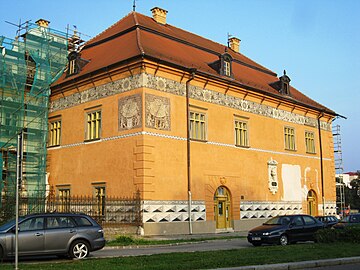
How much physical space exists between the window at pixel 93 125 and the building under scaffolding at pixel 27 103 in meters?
3.83

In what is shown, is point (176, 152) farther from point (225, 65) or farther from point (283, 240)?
point (283, 240)

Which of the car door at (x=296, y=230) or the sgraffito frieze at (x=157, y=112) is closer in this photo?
the car door at (x=296, y=230)

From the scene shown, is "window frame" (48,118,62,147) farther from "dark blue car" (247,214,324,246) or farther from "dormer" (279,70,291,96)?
"dormer" (279,70,291,96)

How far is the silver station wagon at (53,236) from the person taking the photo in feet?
46.6

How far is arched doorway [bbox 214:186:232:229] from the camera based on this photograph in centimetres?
2908

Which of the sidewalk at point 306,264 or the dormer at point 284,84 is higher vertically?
the dormer at point 284,84

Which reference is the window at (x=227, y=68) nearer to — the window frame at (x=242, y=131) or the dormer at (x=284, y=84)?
the window frame at (x=242, y=131)

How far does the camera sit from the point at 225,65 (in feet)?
103

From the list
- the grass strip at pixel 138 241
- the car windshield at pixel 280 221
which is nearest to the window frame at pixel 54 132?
the grass strip at pixel 138 241

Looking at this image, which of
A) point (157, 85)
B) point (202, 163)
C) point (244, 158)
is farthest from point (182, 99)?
point (244, 158)

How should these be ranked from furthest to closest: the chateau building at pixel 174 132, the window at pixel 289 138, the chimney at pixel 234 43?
the chimney at pixel 234 43 → the window at pixel 289 138 → the chateau building at pixel 174 132

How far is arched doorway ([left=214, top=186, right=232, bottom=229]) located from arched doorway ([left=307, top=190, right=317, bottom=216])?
10.0 metres

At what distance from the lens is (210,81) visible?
2955 centimetres

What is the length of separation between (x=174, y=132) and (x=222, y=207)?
626cm
